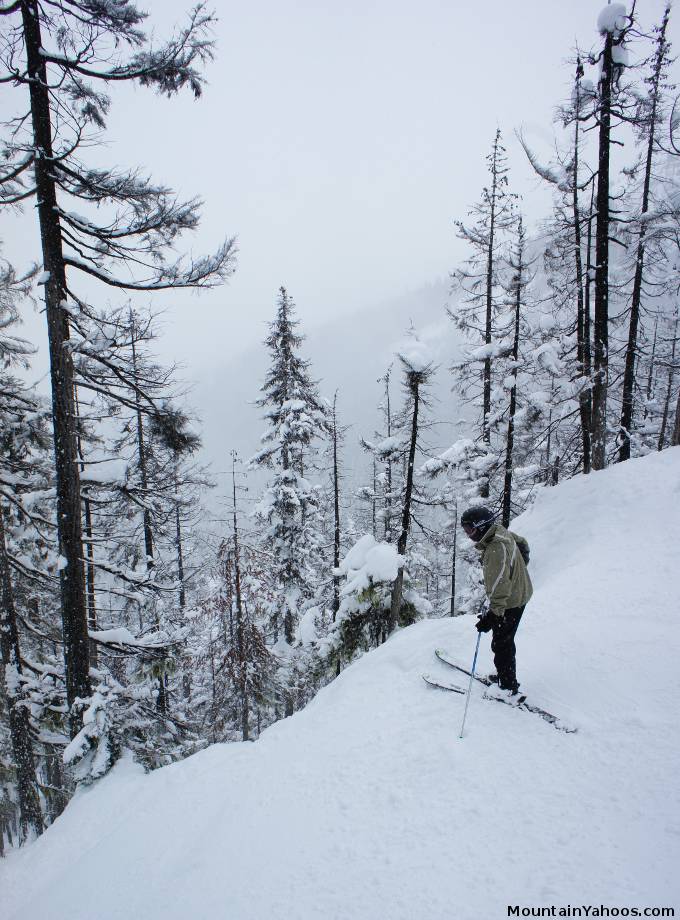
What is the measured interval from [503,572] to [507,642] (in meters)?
0.87

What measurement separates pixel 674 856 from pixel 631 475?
10.0 meters

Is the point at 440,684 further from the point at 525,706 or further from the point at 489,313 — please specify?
the point at 489,313

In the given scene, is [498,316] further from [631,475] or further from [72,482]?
[72,482]

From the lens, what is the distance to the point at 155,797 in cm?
556

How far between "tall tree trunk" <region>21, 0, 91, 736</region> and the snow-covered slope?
222 centimetres

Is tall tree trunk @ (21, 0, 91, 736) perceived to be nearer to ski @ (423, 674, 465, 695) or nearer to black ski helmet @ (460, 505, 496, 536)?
ski @ (423, 674, 465, 695)

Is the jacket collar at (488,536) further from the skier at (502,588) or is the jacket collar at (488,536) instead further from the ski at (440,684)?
the ski at (440,684)

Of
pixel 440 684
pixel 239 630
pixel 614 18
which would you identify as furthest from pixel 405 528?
pixel 614 18

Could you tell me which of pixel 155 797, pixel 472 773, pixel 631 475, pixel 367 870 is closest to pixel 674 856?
pixel 472 773

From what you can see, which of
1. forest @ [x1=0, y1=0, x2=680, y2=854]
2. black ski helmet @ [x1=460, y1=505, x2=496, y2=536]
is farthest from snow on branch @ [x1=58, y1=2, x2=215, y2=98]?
black ski helmet @ [x1=460, y1=505, x2=496, y2=536]

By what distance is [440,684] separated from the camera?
550cm

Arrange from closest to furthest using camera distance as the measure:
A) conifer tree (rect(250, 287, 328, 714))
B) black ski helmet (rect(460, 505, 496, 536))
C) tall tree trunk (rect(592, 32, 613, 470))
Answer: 1. black ski helmet (rect(460, 505, 496, 536))
2. tall tree trunk (rect(592, 32, 613, 470))
3. conifer tree (rect(250, 287, 328, 714))

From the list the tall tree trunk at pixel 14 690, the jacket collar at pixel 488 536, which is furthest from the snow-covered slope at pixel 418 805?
the tall tree trunk at pixel 14 690

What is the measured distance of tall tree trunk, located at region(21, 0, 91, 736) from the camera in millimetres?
6078
